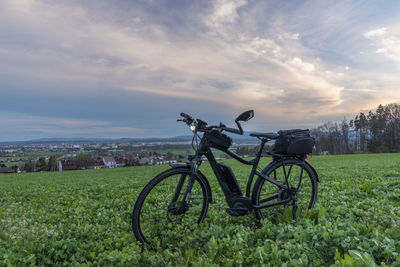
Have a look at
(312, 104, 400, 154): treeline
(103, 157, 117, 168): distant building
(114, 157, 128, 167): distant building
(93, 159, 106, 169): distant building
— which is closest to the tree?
Result: (93, 159, 106, 169): distant building

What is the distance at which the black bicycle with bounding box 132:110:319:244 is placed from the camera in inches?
158

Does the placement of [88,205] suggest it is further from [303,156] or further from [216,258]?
[303,156]

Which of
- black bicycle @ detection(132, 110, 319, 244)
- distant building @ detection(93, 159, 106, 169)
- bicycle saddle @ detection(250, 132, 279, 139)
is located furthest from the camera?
distant building @ detection(93, 159, 106, 169)

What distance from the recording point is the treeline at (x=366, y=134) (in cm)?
6931

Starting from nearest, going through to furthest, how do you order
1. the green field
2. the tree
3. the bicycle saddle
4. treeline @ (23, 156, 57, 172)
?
the green field, the bicycle saddle, treeline @ (23, 156, 57, 172), the tree

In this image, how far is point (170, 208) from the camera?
13.7 ft

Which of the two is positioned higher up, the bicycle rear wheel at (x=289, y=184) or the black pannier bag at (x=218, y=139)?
the black pannier bag at (x=218, y=139)

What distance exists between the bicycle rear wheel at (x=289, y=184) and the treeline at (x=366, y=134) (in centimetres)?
7080

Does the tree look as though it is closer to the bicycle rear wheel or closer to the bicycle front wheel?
the bicycle front wheel

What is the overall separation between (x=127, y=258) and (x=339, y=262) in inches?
100

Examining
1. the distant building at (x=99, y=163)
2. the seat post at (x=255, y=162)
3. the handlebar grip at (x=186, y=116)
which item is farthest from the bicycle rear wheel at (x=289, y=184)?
the distant building at (x=99, y=163)

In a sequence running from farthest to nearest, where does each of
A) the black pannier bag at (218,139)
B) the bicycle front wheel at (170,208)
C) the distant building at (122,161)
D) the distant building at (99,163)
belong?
the distant building at (99,163), the distant building at (122,161), the black pannier bag at (218,139), the bicycle front wheel at (170,208)

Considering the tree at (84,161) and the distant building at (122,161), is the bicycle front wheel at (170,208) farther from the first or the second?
the tree at (84,161)

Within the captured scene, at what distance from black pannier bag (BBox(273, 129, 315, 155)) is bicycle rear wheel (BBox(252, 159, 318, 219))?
0.89 feet
